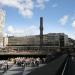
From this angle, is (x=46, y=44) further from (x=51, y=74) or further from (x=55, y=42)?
(x=51, y=74)

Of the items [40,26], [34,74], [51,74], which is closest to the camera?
[51,74]

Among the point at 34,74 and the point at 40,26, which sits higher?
the point at 40,26

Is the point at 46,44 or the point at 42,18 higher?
the point at 42,18

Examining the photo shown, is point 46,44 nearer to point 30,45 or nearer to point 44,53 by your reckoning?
point 30,45

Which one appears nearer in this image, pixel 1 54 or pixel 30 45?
pixel 1 54

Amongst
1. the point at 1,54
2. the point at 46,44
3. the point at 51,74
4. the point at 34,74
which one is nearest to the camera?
the point at 51,74

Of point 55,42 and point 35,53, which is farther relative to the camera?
point 55,42

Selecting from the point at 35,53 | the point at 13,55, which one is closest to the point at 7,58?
the point at 13,55

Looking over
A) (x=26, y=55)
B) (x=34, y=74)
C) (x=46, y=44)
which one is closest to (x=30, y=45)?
(x=46, y=44)

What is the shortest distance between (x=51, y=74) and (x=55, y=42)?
185632 millimetres

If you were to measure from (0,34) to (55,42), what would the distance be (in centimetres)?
3831

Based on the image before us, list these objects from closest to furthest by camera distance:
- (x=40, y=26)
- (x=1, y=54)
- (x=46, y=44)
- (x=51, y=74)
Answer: (x=51, y=74), (x=1, y=54), (x=40, y=26), (x=46, y=44)

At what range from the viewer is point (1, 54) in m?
106

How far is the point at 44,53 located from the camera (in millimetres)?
111625
